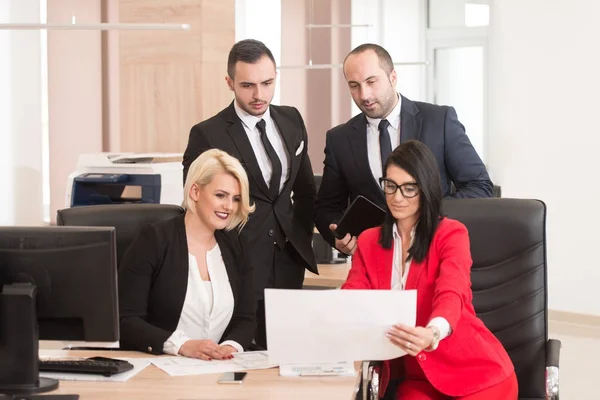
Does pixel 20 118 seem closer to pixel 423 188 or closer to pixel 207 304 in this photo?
pixel 207 304

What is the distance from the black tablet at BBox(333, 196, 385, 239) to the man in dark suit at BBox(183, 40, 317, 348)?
28cm

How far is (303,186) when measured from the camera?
347 centimetres

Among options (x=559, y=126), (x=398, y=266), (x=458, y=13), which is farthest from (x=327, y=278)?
(x=458, y=13)

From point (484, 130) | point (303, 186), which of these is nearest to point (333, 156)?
point (303, 186)

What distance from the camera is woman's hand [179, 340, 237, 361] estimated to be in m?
2.56

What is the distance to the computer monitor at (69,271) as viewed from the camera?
7.32 ft

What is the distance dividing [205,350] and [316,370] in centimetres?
36

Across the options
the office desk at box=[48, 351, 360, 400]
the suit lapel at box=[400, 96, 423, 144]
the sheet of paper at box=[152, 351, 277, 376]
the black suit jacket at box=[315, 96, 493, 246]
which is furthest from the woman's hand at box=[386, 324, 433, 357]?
the suit lapel at box=[400, 96, 423, 144]

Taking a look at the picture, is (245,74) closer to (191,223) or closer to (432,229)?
(191,223)

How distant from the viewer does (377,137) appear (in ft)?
10.7

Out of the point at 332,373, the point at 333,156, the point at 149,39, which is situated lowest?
the point at 332,373

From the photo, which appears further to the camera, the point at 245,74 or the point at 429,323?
the point at 245,74

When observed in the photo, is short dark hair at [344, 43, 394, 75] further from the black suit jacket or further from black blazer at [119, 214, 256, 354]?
black blazer at [119, 214, 256, 354]

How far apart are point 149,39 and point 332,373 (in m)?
4.03
